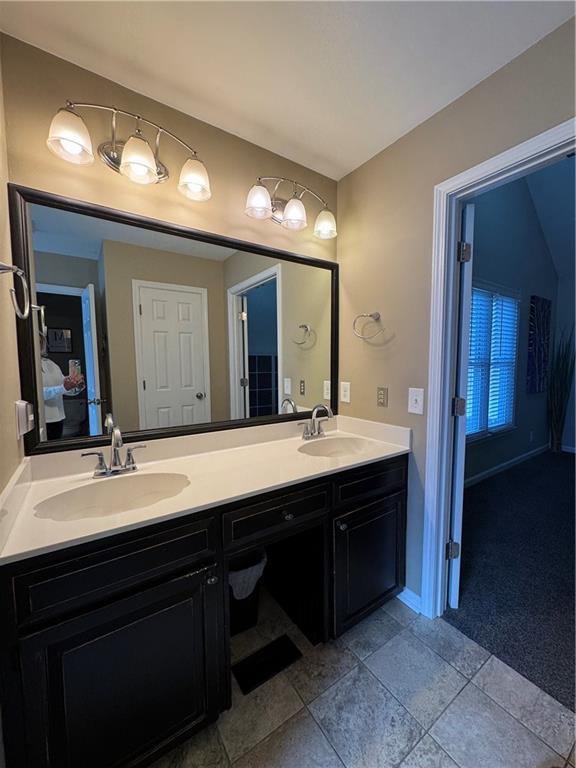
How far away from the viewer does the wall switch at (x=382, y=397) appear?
1776 mm

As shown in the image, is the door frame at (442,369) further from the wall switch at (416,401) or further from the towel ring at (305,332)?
the towel ring at (305,332)

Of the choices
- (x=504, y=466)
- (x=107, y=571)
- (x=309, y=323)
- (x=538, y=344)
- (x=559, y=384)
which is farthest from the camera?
(x=559, y=384)

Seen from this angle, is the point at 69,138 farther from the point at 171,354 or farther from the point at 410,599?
the point at 410,599

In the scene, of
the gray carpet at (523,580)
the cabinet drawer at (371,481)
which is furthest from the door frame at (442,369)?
the gray carpet at (523,580)

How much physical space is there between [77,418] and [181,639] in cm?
92

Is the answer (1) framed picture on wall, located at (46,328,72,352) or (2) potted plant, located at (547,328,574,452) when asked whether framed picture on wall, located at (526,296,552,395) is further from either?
(1) framed picture on wall, located at (46,328,72,352)

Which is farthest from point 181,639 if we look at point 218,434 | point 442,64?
point 442,64

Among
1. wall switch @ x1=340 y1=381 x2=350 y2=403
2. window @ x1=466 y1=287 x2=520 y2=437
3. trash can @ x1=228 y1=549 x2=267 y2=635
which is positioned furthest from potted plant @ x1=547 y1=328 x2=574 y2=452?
trash can @ x1=228 y1=549 x2=267 y2=635

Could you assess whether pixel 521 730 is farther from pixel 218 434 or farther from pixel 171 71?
pixel 171 71

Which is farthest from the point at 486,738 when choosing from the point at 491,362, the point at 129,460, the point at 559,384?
the point at 559,384

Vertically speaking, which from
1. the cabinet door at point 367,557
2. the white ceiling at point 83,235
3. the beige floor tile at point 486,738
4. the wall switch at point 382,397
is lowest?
the beige floor tile at point 486,738

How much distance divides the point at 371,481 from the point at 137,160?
1708mm

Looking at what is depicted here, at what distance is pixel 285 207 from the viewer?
1.72m

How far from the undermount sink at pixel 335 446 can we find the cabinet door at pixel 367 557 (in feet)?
1.04
